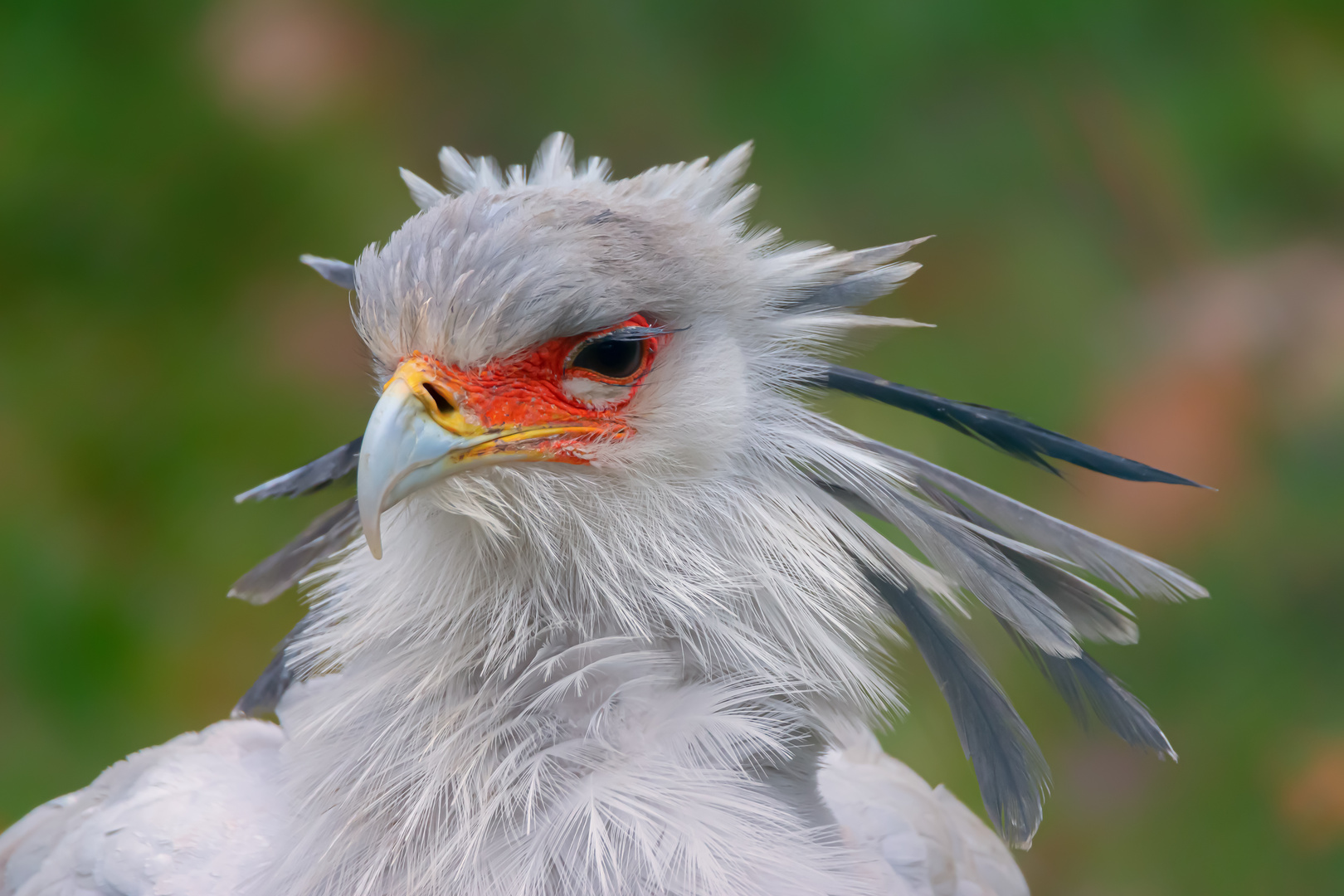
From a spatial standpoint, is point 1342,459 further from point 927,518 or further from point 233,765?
point 233,765

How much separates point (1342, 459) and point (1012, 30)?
2.90ft

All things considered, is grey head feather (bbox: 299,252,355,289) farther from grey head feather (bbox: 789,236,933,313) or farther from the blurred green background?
the blurred green background

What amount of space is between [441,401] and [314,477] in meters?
0.26

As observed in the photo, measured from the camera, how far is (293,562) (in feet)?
2.89

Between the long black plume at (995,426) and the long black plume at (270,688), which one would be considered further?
the long black plume at (270,688)

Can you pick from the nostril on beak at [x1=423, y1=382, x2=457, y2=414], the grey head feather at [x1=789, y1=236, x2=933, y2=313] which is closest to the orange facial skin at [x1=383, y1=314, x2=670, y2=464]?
the nostril on beak at [x1=423, y1=382, x2=457, y2=414]

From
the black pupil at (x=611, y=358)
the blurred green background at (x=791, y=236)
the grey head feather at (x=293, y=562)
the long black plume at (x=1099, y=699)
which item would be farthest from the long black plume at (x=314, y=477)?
the blurred green background at (x=791, y=236)

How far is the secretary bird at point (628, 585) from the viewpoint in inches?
26.0

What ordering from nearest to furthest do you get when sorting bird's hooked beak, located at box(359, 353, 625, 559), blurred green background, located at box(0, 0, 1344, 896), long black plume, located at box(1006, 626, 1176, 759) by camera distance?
bird's hooked beak, located at box(359, 353, 625, 559) → long black plume, located at box(1006, 626, 1176, 759) → blurred green background, located at box(0, 0, 1344, 896)

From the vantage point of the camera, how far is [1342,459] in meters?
1.79

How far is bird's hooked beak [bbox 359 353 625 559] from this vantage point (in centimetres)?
63

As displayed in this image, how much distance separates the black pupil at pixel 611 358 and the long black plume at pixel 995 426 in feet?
0.52

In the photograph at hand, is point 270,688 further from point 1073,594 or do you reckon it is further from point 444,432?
point 1073,594

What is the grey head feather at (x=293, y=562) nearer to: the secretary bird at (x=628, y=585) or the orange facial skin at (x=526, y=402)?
the secretary bird at (x=628, y=585)
